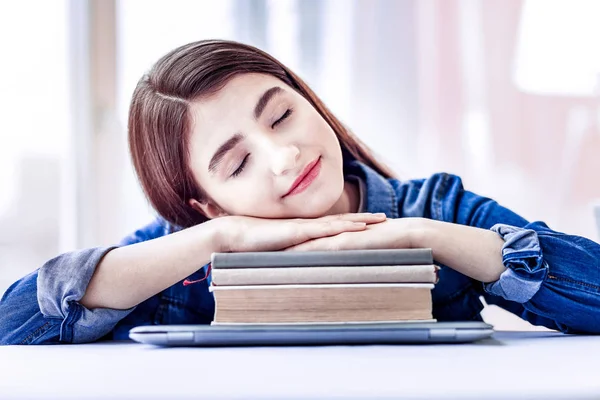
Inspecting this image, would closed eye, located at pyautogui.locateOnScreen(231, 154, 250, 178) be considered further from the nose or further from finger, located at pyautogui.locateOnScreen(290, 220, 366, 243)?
finger, located at pyautogui.locateOnScreen(290, 220, 366, 243)

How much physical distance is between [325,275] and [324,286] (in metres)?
0.01

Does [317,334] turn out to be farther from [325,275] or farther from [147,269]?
[147,269]

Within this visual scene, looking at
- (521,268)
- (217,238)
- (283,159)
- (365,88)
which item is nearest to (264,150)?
(283,159)

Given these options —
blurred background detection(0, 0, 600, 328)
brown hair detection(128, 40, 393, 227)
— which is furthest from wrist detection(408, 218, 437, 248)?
blurred background detection(0, 0, 600, 328)

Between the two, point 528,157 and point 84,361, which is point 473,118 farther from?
point 84,361

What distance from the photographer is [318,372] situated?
1.90ft

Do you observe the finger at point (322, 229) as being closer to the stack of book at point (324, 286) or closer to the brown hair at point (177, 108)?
the stack of book at point (324, 286)

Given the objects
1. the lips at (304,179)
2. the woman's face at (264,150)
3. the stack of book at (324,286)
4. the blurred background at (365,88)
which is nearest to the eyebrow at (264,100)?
the woman's face at (264,150)

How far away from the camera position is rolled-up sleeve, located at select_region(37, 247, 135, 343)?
92 centimetres

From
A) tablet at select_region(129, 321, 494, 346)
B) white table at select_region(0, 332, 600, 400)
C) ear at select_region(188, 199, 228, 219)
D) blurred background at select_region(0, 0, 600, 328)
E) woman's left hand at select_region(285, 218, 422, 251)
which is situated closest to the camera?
white table at select_region(0, 332, 600, 400)

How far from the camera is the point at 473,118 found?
7.21 ft

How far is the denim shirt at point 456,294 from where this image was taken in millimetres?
884

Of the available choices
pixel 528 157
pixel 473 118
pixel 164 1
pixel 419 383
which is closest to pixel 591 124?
pixel 528 157

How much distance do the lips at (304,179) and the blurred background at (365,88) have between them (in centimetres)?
89
